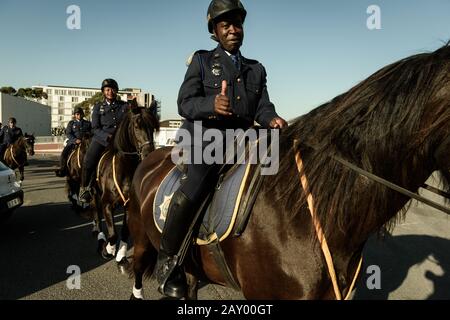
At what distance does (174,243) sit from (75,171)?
7.22m

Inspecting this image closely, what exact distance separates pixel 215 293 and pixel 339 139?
323cm

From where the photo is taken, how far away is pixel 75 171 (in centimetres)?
902

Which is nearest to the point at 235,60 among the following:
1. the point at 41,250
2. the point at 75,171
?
the point at 41,250

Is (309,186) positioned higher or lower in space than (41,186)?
higher

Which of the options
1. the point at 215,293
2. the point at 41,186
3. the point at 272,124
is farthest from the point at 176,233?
the point at 41,186

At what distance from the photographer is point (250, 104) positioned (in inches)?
106

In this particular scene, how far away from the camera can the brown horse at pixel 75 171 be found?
331 inches

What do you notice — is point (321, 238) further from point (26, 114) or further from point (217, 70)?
point (26, 114)

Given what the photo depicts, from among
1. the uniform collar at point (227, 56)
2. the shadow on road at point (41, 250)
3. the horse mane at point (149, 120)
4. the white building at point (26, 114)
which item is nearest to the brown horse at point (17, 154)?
the shadow on road at point (41, 250)

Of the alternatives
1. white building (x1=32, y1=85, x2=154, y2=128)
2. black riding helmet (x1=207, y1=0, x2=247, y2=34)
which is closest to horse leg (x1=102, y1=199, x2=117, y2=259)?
black riding helmet (x1=207, y1=0, x2=247, y2=34)

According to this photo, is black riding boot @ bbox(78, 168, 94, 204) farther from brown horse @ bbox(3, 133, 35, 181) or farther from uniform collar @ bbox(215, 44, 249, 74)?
brown horse @ bbox(3, 133, 35, 181)

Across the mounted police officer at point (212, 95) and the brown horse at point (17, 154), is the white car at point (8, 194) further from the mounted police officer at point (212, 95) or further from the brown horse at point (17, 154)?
the brown horse at point (17, 154)

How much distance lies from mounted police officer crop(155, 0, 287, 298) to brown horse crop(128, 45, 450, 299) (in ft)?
1.36

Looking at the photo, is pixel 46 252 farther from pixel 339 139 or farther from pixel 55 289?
pixel 339 139
